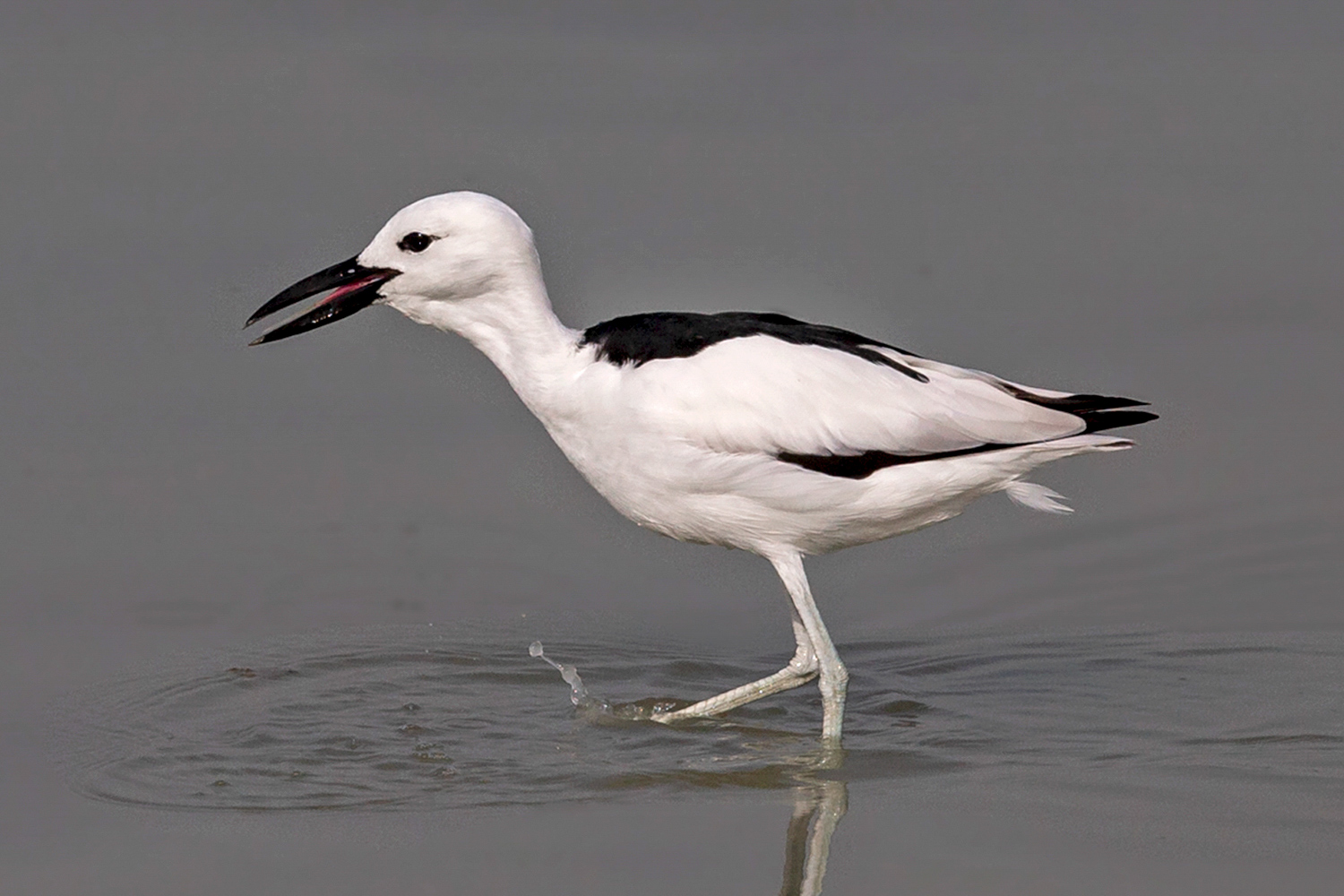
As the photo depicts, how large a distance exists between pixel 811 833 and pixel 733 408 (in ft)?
6.36

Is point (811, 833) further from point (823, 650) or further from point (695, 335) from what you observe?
point (695, 335)

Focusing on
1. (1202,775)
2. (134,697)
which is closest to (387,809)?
(134,697)

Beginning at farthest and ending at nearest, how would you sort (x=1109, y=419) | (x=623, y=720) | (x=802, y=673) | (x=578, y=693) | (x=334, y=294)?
(x=578, y=693)
(x=802, y=673)
(x=623, y=720)
(x=334, y=294)
(x=1109, y=419)

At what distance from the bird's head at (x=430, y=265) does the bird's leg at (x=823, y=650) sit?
1799 mm

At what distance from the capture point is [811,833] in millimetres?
8195

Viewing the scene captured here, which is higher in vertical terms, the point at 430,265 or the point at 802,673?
the point at 430,265

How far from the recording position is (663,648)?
34.8 ft

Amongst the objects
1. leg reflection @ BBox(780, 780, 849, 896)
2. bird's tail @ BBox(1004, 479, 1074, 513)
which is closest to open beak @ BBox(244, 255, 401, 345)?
leg reflection @ BBox(780, 780, 849, 896)

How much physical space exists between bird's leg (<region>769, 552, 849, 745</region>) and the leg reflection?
62cm

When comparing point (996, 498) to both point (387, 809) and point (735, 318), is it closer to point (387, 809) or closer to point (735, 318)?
point (735, 318)

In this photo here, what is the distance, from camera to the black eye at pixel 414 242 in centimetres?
922

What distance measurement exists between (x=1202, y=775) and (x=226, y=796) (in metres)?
4.06

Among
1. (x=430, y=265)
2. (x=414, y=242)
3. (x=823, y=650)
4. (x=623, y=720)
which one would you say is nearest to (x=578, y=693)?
(x=623, y=720)

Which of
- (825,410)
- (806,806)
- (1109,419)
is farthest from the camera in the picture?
(1109,419)
